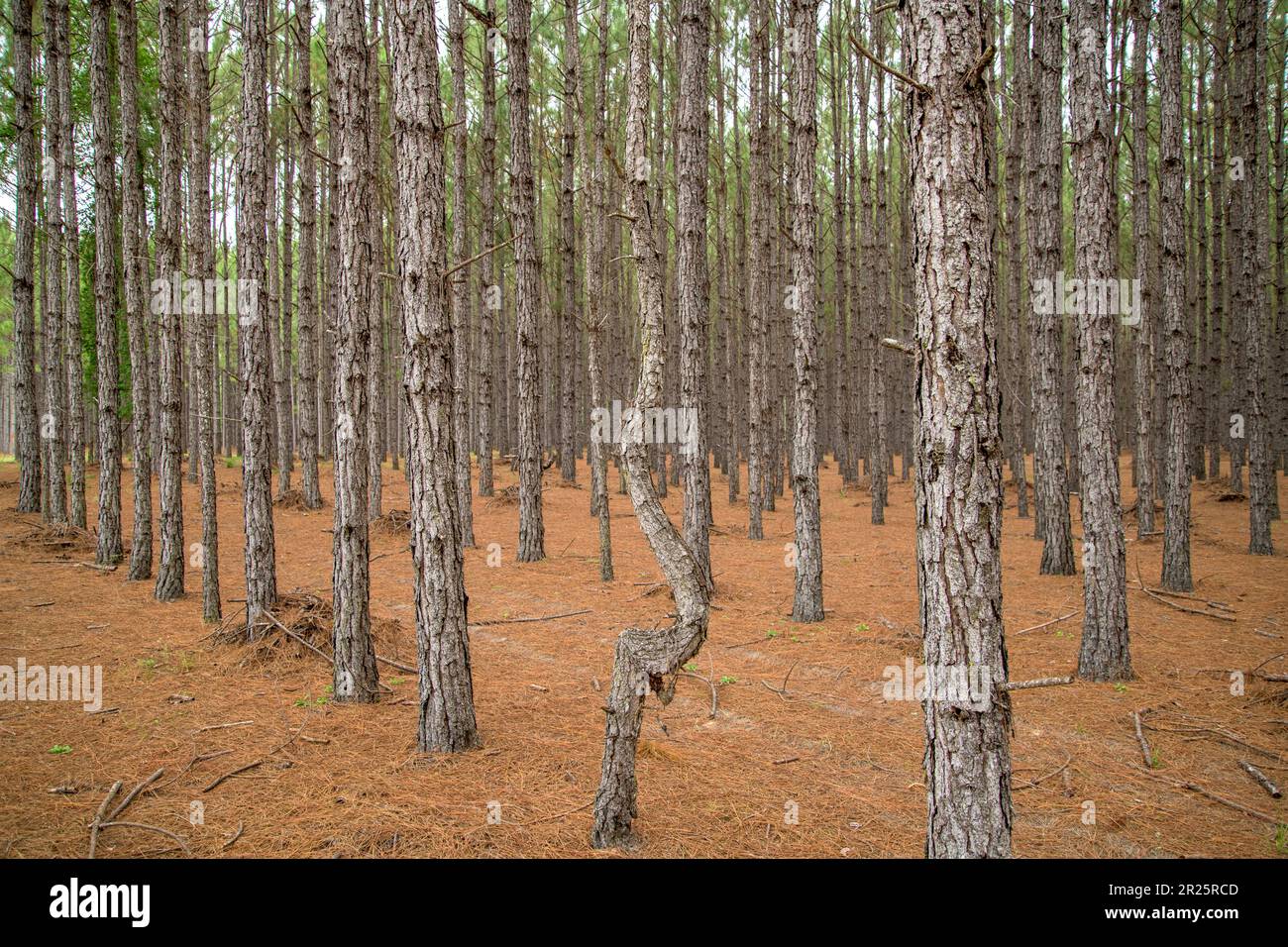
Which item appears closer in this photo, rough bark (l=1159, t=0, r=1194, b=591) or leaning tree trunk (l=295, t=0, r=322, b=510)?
rough bark (l=1159, t=0, r=1194, b=591)

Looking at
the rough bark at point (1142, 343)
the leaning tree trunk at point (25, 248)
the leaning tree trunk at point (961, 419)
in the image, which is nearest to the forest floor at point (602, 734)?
the leaning tree trunk at point (961, 419)

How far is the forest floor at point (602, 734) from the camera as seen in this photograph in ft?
13.2

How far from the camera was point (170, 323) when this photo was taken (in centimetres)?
824

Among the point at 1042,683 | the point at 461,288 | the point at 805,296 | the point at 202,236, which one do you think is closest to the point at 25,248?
the point at 202,236

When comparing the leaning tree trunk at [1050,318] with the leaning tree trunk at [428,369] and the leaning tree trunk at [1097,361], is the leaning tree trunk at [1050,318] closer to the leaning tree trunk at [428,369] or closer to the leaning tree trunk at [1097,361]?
the leaning tree trunk at [1097,361]

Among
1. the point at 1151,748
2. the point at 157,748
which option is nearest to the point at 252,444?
the point at 157,748

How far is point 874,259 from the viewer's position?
698 inches

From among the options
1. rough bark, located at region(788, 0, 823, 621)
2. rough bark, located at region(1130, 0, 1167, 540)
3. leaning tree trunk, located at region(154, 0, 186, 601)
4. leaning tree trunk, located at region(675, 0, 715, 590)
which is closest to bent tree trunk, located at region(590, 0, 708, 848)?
rough bark, located at region(788, 0, 823, 621)

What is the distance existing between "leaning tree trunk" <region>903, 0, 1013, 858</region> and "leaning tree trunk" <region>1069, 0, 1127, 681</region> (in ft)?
13.3

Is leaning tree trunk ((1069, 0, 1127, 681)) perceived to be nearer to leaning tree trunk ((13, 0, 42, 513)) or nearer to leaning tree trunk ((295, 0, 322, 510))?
leaning tree trunk ((295, 0, 322, 510))

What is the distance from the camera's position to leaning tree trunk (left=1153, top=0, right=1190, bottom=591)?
357 inches

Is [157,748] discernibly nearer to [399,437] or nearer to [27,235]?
[27,235]

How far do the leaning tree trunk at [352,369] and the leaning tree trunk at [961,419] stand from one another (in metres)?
4.13

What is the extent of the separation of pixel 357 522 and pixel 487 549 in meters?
6.93
